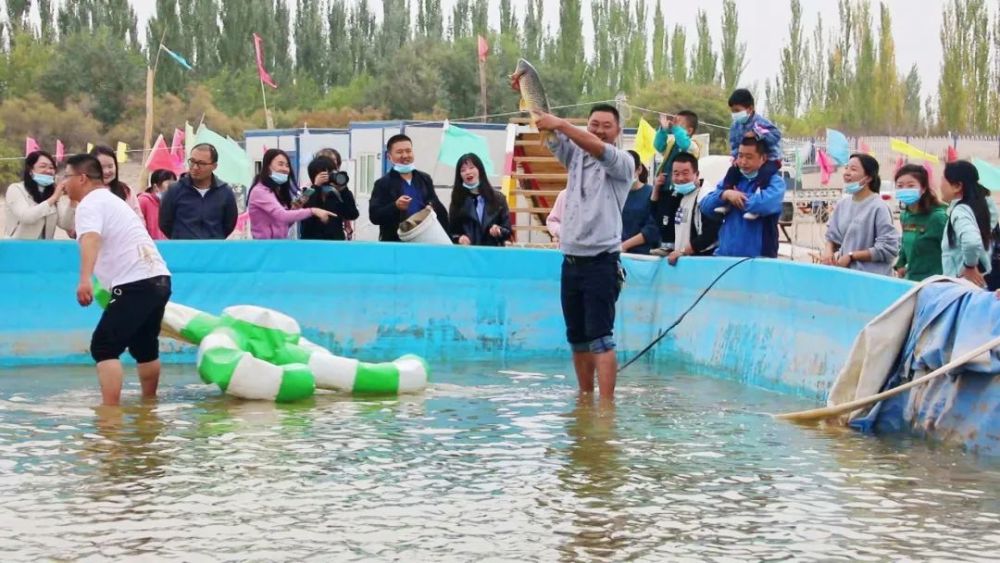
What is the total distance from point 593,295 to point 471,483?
2.86 metres

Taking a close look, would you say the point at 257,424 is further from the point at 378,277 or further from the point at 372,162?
the point at 372,162

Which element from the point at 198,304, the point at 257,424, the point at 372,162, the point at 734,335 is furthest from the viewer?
the point at 372,162

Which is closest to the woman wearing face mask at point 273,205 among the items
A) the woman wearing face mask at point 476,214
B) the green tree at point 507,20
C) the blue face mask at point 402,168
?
the blue face mask at point 402,168

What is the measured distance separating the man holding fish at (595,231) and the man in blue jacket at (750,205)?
145cm

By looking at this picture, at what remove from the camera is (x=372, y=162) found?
3238 centimetres

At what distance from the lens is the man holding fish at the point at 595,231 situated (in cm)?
994

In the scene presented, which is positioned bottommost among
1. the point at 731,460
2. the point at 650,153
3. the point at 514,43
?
the point at 731,460

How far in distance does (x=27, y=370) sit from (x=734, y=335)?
5112mm

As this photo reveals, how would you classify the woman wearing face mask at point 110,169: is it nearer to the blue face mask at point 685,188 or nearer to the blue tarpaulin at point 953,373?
the blue face mask at point 685,188

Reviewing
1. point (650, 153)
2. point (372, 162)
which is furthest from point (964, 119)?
point (650, 153)

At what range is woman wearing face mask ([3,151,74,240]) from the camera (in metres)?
12.4

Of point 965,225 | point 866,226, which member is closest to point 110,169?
point 866,226

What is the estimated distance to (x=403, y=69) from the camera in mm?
70062

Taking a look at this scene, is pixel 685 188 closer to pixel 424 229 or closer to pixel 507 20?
pixel 424 229
